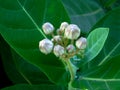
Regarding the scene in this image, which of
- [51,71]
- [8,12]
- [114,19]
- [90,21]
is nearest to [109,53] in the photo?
[114,19]

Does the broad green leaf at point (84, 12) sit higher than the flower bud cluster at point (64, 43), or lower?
A: lower

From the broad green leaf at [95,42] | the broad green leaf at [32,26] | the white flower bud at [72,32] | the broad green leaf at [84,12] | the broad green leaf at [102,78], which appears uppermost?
the white flower bud at [72,32]

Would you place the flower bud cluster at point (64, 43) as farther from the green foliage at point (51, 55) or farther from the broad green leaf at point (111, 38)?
the broad green leaf at point (111, 38)


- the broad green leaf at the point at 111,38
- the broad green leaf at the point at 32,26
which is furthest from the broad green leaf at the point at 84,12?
the broad green leaf at the point at 32,26

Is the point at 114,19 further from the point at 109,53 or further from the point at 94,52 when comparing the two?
the point at 94,52

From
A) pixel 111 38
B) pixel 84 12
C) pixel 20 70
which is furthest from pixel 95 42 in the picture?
pixel 84 12

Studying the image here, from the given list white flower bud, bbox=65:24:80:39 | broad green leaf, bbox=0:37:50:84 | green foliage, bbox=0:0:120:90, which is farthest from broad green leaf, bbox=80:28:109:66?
broad green leaf, bbox=0:37:50:84

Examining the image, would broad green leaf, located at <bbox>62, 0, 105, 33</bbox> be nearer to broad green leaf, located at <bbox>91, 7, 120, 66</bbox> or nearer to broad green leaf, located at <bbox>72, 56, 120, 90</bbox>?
broad green leaf, located at <bbox>91, 7, 120, 66</bbox>
